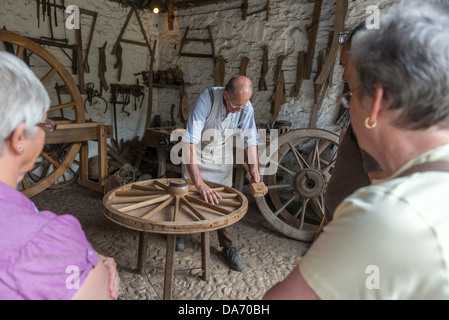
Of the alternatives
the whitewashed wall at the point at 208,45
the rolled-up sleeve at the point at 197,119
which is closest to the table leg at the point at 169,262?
the rolled-up sleeve at the point at 197,119

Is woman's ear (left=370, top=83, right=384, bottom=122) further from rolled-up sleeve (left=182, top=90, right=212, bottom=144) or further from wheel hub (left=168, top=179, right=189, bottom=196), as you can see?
rolled-up sleeve (left=182, top=90, right=212, bottom=144)

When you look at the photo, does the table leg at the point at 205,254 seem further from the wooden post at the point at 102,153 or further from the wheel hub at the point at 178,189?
the wooden post at the point at 102,153

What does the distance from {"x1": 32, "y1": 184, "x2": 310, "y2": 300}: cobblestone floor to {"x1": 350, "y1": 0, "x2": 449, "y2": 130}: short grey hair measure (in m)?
2.22

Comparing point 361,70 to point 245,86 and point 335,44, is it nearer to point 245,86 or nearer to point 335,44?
point 245,86

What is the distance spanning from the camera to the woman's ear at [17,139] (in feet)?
2.62

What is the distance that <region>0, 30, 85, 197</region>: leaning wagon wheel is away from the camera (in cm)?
360

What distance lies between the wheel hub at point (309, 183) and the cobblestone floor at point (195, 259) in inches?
23.3

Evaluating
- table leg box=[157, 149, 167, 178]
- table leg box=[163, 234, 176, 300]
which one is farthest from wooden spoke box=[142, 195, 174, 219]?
table leg box=[157, 149, 167, 178]

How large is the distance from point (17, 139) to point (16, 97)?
11 centimetres

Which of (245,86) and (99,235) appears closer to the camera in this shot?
(245,86)

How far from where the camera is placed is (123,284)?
8.48ft

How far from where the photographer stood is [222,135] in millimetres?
3076

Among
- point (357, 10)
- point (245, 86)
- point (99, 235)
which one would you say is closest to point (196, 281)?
point (99, 235)
